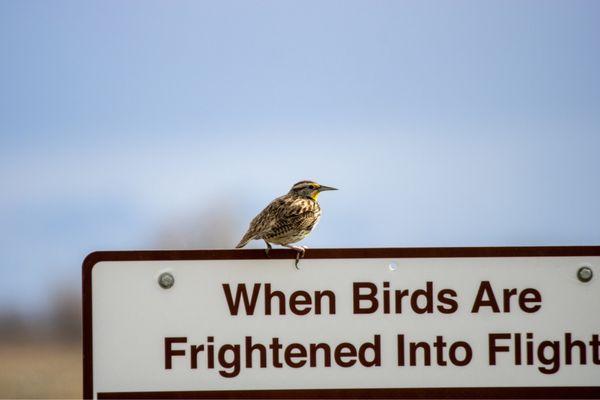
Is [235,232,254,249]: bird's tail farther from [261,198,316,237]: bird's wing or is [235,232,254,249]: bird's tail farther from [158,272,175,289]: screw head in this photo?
[158,272,175,289]: screw head

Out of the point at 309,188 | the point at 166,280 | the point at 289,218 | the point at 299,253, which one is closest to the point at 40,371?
the point at 309,188

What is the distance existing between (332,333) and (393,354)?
1.01 feet

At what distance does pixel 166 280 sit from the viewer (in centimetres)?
503

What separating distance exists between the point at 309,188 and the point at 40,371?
34.3 ft

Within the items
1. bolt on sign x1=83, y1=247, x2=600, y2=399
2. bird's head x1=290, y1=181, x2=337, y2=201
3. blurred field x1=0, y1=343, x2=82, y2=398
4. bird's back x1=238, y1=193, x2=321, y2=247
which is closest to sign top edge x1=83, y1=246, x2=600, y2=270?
bolt on sign x1=83, y1=247, x2=600, y2=399

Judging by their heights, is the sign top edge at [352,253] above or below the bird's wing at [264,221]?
below

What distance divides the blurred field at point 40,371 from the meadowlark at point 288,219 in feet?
23.4

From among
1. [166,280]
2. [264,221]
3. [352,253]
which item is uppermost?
[264,221]

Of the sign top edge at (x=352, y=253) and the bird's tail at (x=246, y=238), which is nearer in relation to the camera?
the sign top edge at (x=352, y=253)

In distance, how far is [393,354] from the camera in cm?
507

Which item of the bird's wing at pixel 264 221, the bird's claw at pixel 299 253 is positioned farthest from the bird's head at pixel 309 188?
the bird's claw at pixel 299 253

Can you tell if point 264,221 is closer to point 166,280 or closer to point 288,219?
point 288,219

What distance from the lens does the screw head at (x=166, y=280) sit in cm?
503

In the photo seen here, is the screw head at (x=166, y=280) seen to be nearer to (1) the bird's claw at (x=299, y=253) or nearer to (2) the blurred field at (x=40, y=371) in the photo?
(1) the bird's claw at (x=299, y=253)
